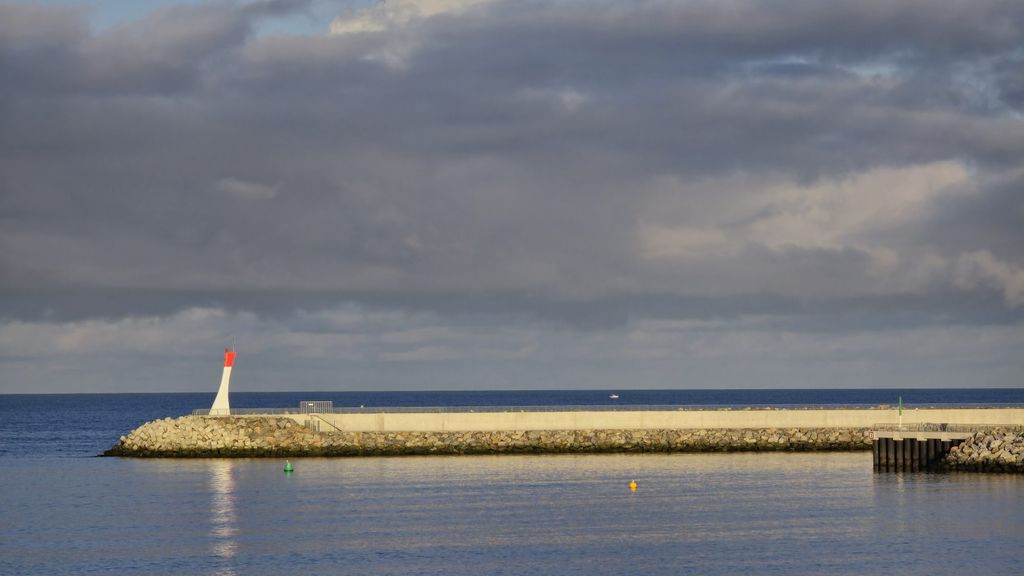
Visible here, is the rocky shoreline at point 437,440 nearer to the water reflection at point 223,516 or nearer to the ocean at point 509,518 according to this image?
the ocean at point 509,518

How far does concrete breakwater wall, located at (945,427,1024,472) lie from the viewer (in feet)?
243

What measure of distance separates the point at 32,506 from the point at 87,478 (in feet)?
41.0

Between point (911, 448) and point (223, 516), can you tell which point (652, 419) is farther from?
point (223, 516)

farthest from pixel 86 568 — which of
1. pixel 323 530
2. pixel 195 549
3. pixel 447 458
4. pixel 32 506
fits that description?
pixel 447 458

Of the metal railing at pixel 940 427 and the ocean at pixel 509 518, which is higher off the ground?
the metal railing at pixel 940 427

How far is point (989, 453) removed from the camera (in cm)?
7494

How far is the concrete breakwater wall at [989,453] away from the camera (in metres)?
73.9

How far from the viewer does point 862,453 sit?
87.4 m

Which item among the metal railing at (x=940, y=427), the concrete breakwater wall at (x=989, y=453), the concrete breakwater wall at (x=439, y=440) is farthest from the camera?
the concrete breakwater wall at (x=439, y=440)

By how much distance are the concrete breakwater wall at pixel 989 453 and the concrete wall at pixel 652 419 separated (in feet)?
41.6

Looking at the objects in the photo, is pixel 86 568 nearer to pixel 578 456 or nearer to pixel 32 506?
pixel 32 506

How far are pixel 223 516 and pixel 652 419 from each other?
122 feet

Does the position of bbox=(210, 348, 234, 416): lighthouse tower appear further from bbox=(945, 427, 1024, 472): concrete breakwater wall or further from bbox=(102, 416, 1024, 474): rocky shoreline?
bbox=(945, 427, 1024, 472): concrete breakwater wall

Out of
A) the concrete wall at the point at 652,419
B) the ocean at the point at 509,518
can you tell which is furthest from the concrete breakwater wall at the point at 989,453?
the concrete wall at the point at 652,419
